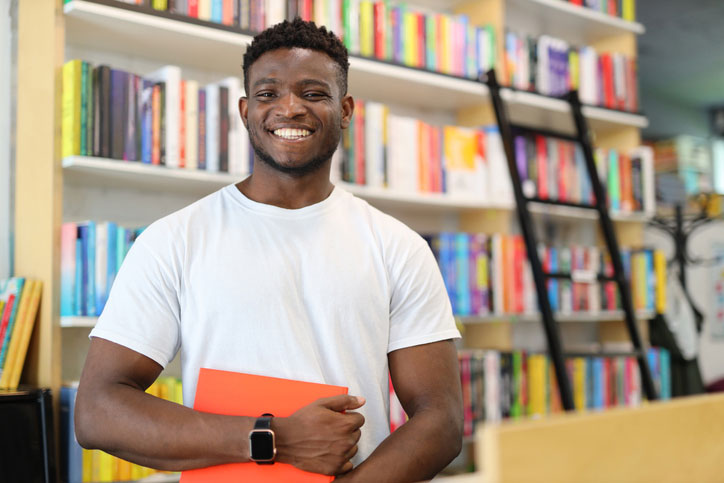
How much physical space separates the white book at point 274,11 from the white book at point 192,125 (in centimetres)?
36

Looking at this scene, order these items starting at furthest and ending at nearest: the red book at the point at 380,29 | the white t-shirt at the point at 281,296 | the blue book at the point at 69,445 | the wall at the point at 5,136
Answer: the red book at the point at 380,29, the wall at the point at 5,136, the blue book at the point at 69,445, the white t-shirt at the point at 281,296

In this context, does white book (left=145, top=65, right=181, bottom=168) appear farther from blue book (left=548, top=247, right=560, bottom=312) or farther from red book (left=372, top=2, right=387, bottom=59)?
blue book (left=548, top=247, right=560, bottom=312)

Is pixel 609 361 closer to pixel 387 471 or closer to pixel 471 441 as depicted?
pixel 471 441

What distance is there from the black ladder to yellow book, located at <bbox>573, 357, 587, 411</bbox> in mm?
218

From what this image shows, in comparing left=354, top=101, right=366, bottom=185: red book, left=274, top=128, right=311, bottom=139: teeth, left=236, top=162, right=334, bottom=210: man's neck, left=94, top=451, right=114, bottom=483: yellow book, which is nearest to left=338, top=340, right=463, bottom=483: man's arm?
left=236, top=162, right=334, bottom=210: man's neck

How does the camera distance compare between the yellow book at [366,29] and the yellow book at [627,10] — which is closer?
the yellow book at [366,29]

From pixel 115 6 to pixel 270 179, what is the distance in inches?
34.3

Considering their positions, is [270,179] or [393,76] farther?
[393,76]

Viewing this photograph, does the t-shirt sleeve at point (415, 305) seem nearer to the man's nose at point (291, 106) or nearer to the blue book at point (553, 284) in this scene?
the man's nose at point (291, 106)

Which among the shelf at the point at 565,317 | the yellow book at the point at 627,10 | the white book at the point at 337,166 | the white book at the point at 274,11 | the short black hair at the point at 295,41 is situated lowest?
the shelf at the point at 565,317

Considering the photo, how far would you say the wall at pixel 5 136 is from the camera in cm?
200

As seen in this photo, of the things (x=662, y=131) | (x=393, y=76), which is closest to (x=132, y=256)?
(x=393, y=76)

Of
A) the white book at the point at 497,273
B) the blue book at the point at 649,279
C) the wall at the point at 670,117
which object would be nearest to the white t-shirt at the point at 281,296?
the white book at the point at 497,273

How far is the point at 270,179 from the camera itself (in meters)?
1.38
